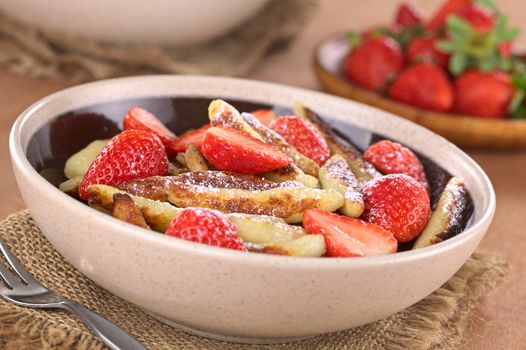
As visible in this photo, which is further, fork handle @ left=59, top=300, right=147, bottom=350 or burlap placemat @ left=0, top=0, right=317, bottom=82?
burlap placemat @ left=0, top=0, right=317, bottom=82

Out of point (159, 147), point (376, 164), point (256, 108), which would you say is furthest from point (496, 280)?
point (159, 147)

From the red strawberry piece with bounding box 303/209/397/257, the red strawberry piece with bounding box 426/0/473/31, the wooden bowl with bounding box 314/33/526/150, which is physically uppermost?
the red strawberry piece with bounding box 303/209/397/257

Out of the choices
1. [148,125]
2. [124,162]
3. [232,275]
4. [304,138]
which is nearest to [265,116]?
[304,138]

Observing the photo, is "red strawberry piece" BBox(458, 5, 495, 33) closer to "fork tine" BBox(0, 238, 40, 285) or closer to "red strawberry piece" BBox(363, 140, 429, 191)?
"red strawberry piece" BBox(363, 140, 429, 191)

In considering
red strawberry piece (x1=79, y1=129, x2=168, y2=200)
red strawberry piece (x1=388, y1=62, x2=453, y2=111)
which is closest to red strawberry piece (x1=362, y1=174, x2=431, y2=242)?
red strawberry piece (x1=79, y1=129, x2=168, y2=200)

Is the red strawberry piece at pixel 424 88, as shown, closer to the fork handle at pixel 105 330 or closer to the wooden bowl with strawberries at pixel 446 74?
the wooden bowl with strawberries at pixel 446 74

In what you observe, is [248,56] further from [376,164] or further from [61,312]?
[61,312]

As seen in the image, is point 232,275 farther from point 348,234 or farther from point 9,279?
point 9,279
